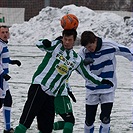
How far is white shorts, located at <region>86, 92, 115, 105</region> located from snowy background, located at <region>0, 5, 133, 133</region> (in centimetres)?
86

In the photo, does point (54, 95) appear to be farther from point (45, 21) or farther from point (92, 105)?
point (45, 21)

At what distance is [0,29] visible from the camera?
5.86m

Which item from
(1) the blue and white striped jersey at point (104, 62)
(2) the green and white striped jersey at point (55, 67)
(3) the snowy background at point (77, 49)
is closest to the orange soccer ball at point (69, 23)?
(2) the green and white striped jersey at point (55, 67)

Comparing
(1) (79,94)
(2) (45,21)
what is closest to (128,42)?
(2) (45,21)

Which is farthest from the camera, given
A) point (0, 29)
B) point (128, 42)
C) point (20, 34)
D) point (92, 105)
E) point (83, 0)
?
point (83, 0)

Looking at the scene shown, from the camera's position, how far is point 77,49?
15.7 m

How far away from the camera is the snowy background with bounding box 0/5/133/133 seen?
698 cm

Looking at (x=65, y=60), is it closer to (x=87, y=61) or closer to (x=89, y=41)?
(x=87, y=61)

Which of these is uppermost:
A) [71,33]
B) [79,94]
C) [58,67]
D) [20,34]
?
[71,33]

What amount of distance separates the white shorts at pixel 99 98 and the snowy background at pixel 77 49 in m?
0.86

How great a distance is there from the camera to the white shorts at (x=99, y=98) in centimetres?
537

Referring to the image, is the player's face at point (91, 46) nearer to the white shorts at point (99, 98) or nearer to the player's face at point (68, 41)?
the player's face at point (68, 41)

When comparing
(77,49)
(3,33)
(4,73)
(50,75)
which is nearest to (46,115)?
(50,75)

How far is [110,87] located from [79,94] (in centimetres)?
322
